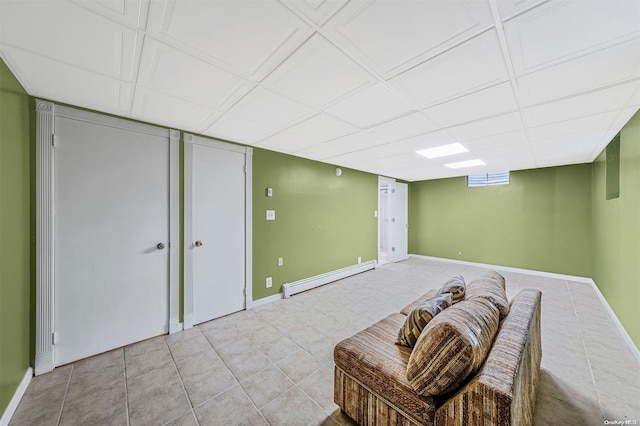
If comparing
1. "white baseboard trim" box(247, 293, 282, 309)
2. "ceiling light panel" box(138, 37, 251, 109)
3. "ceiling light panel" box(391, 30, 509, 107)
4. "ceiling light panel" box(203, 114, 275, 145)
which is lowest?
"white baseboard trim" box(247, 293, 282, 309)

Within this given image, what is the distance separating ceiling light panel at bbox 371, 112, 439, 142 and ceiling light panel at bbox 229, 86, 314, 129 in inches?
35.0

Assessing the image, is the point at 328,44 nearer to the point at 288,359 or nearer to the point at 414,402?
the point at 414,402

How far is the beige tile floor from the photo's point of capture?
61.1 inches

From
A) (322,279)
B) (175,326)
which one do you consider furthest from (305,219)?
(175,326)

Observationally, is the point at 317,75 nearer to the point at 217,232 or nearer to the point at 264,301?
the point at 217,232

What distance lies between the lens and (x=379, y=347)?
1492 mm

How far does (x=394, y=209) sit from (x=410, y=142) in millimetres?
3539

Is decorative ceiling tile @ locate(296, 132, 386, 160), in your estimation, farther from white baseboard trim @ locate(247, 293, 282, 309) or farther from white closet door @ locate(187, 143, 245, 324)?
white baseboard trim @ locate(247, 293, 282, 309)

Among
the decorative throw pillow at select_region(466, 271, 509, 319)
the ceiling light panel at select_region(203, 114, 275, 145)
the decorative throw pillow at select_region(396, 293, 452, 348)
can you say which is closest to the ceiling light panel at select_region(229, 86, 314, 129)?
the ceiling light panel at select_region(203, 114, 275, 145)

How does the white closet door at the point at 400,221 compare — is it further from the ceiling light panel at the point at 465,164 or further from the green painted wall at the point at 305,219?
the ceiling light panel at the point at 465,164

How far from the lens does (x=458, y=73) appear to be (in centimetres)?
155

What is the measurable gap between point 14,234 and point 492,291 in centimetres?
349

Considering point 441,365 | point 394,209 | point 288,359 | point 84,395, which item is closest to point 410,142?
point 441,365

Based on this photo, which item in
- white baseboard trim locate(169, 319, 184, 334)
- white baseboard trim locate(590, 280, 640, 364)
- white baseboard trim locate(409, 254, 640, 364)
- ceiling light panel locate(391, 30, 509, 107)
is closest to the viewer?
ceiling light panel locate(391, 30, 509, 107)
